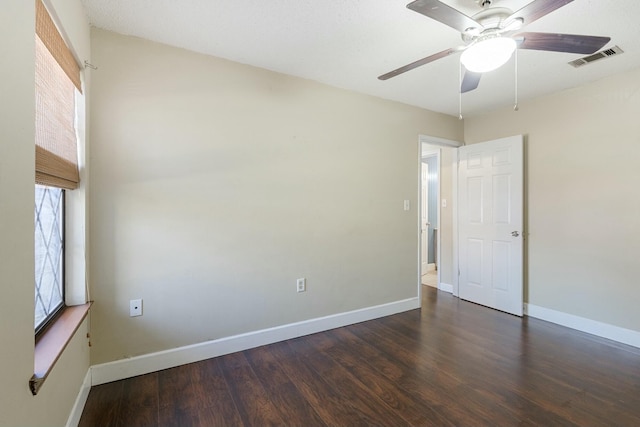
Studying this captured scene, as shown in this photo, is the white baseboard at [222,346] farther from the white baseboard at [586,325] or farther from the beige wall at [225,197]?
the white baseboard at [586,325]

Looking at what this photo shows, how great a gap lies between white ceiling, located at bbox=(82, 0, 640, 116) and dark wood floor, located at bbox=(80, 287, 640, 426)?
2.39 metres

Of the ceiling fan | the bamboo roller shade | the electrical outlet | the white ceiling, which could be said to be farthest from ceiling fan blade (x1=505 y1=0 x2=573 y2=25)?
the electrical outlet

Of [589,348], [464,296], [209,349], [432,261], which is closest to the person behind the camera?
[209,349]

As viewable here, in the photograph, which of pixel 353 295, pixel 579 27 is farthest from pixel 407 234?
pixel 579 27

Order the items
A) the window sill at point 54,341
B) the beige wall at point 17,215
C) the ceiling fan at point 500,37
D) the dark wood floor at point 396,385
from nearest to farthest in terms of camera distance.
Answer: the beige wall at point 17,215
the window sill at point 54,341
the ceiling fan at point 500,37
the dark wood floor at point 396,385

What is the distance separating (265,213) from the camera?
8.32ft

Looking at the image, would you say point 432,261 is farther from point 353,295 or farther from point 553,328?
point 353,295

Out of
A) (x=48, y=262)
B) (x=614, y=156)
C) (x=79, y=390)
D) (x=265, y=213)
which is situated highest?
(x=614, y=156)

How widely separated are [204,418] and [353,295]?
1725 millimetres

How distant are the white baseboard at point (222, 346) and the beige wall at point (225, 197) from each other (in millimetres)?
60

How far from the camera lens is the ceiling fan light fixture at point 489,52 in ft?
4.71

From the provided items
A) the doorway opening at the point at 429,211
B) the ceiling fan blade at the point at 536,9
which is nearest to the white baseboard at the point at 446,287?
the doorway opening at the point at 429,211

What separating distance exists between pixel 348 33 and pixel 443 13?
0.83 m

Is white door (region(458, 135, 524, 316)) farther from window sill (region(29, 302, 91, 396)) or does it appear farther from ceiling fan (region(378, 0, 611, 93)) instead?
window sill (region(29, 302, 91, 396))
